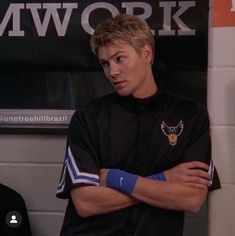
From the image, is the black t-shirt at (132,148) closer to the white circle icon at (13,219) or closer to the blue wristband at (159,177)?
the blue wristband at (159,177)

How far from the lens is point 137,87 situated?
5.18 feet

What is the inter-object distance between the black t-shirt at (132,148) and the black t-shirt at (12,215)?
18.8 inches

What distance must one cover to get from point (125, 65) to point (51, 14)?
0.68 m

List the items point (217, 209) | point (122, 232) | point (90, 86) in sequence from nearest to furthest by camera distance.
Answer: point (122, 232) → point (217, 209) → point (90, 86)

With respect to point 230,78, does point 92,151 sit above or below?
below

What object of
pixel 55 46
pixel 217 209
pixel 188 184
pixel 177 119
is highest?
pixel 55 46

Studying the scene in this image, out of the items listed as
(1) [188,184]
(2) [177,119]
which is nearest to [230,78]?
(2) [177,119]

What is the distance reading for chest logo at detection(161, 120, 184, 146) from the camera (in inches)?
60.7

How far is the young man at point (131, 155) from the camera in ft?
4.89

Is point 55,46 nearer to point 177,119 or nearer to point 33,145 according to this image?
point 33,145

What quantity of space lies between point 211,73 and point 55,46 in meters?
0.68

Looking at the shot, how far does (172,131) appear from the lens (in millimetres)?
1551

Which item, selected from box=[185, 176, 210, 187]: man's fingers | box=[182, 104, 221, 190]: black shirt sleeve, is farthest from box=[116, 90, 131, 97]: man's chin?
box=[185, 176, 210, 187]: man's fingers

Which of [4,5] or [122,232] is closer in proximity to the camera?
[122,232]
